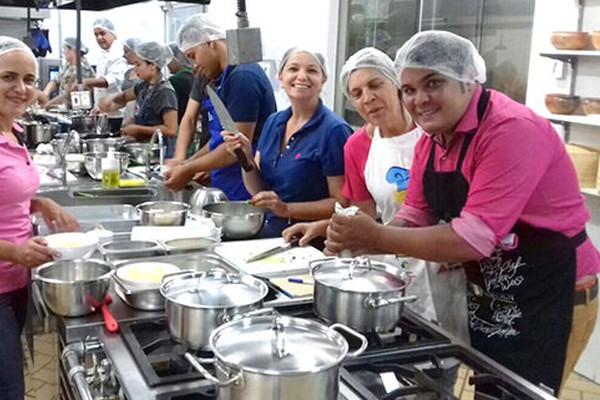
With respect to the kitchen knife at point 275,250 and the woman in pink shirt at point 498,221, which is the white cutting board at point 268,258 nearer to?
the kitchen knife at point 275,250

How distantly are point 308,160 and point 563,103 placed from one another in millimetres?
1446

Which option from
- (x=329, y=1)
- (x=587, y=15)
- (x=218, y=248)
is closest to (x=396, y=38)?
(x=329, y=1)

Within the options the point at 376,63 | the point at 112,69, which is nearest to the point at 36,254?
the point at 376,63

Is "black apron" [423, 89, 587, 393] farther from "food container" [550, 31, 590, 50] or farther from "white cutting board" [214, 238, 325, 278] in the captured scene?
"food container" [550, 31, 590, 50]

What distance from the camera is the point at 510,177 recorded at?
4.59 ft

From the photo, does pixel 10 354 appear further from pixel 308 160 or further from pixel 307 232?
pixel 308 160

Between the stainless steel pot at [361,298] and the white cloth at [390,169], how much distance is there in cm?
61

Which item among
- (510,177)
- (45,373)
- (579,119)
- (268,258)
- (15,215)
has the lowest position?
(45,373)

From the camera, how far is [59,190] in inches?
109

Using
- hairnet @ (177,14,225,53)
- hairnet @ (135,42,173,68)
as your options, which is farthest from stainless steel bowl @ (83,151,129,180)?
hairnet @ (135,42,173,68)

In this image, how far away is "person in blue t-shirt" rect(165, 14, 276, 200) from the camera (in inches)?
108

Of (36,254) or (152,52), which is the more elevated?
(152,52)

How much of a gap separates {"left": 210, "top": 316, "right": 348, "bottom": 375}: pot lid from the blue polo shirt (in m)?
1.19

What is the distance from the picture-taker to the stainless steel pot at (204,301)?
Answer: 1266 mm
